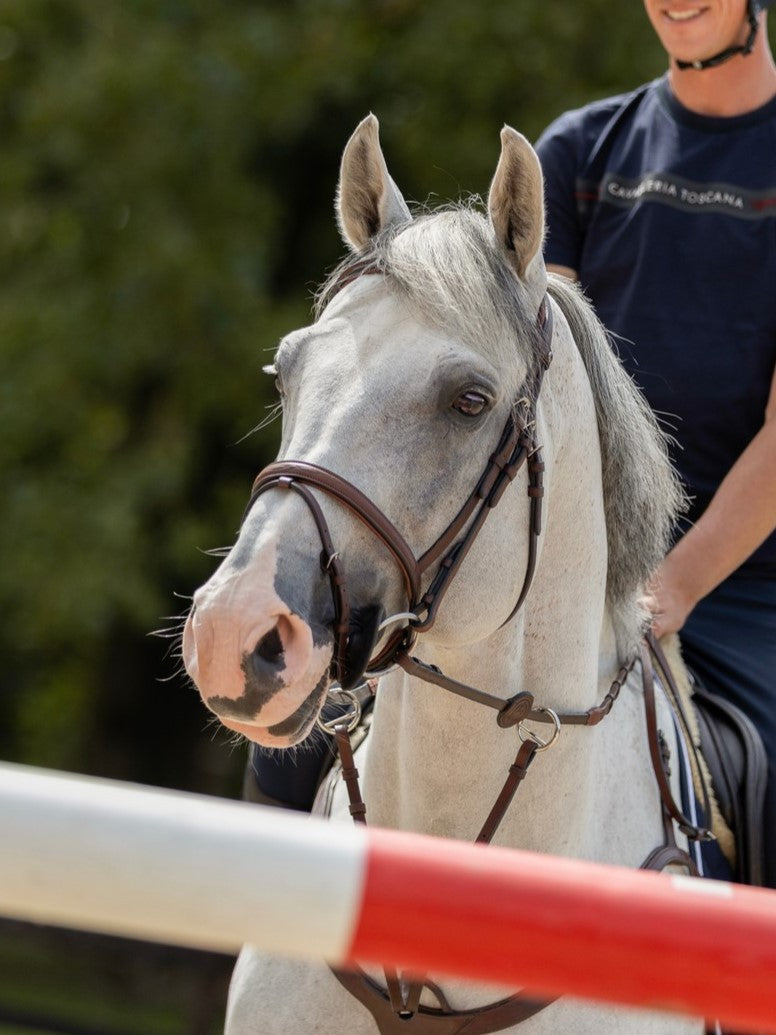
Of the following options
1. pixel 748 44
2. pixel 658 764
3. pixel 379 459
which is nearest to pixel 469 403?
pixel 379 459

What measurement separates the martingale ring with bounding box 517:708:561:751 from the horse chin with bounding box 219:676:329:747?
526mm

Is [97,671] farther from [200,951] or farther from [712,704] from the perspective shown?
[712,704]

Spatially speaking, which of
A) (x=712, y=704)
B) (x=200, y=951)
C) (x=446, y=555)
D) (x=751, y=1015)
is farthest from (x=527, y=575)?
(x=200, y=951)

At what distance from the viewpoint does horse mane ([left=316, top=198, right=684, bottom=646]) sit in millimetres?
2256

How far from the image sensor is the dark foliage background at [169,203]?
7.98 m

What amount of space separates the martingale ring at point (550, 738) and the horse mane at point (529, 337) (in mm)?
364

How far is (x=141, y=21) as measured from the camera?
829 cm

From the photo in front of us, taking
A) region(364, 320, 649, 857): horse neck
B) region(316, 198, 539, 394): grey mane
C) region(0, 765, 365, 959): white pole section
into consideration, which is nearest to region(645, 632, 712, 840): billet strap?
region(364, 320, 649, 857): horse neck

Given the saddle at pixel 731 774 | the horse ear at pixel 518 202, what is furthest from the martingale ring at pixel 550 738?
the horse ear at pixel 518 202

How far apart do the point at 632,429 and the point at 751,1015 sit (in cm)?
150

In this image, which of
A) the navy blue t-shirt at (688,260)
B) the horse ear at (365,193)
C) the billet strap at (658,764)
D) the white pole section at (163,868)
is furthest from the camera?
the navy blue t-shirt at (688,260)

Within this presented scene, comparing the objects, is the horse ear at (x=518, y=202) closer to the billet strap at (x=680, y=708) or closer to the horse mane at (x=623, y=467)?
the horse mane at (x=623, y=467)

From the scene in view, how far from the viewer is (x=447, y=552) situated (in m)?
2.18

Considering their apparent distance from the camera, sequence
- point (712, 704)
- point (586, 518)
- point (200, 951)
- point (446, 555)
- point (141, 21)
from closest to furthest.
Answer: point (446, 555)
point (586, 518)
point (712, 704)
point (200, 951)
point (141, 21)
